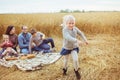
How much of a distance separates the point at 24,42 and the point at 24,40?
0.08 meters

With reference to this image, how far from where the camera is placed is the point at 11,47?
8.38m

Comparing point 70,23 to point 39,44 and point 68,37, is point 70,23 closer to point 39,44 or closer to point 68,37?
point 68,37

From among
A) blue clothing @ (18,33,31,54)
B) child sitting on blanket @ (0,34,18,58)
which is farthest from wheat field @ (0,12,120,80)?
blue clothing @ (18,33,31,54)

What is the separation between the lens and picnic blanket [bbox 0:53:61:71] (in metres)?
7.27

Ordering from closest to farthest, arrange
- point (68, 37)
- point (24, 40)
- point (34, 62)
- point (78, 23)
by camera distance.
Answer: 1. point (68, 37)
2. point (34, 62)
3. point (24, 40)
4. point (78, 23)

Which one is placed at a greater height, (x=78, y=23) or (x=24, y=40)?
(x=24, y=40)

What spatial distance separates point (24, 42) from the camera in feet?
28.7

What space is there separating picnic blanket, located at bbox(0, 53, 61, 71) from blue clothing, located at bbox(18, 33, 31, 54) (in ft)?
1.81

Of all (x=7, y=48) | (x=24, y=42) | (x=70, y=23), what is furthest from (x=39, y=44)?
(x=70, y=23)

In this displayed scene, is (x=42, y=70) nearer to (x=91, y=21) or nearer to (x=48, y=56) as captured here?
(x=48, y=56)

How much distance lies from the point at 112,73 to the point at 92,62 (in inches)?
26.1

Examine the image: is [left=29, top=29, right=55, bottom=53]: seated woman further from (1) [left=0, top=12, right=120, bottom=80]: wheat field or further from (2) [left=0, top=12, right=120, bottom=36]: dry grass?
(2) [left=0, top=12, right=120, bottom=36]: dry grass

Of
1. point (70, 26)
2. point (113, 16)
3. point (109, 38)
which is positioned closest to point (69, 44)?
point (70, 26)

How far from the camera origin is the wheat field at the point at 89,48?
681cm
